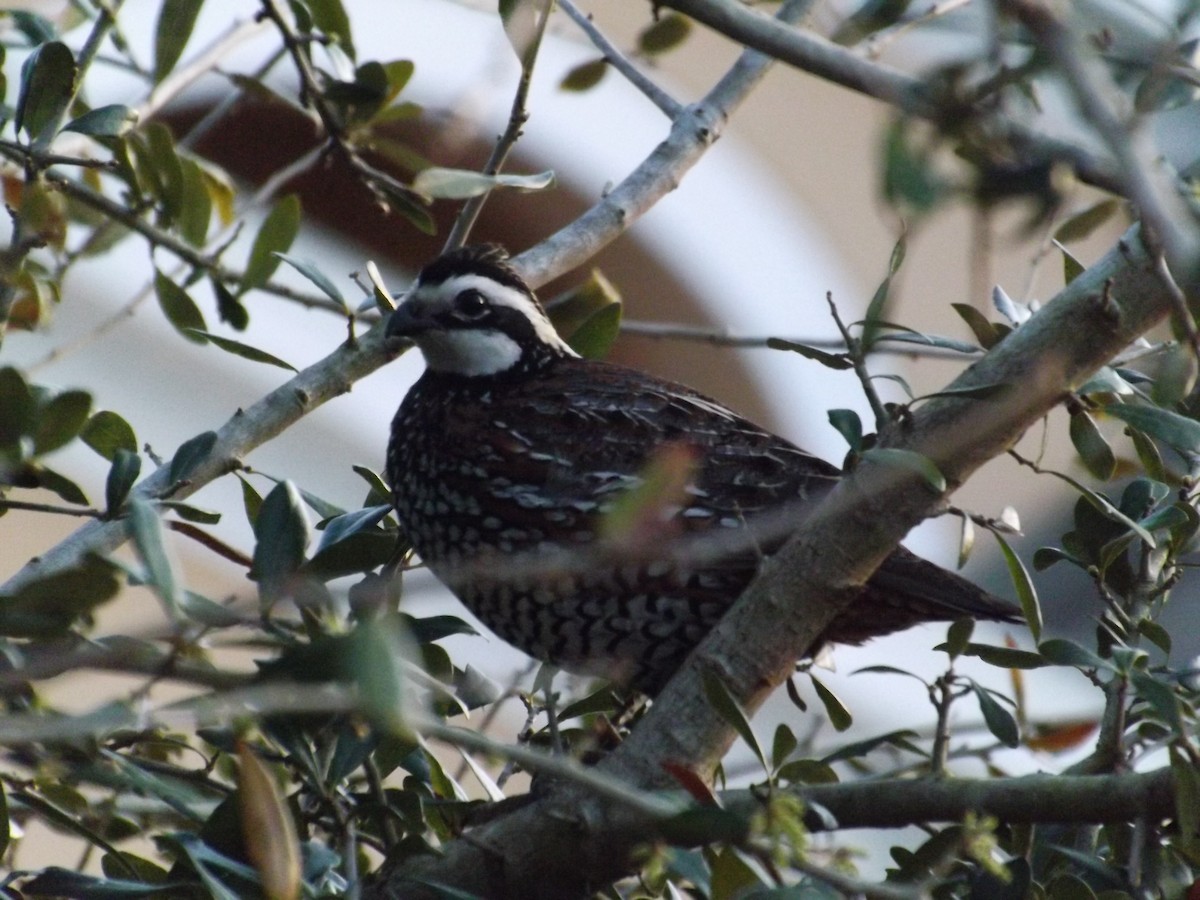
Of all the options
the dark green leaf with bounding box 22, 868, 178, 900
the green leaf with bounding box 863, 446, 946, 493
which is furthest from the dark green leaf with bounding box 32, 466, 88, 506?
the green leaf with bounding box 863, 446, 946, 493

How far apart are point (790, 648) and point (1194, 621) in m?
5.38

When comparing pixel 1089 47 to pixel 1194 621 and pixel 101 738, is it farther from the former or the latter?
pixel 1194 621

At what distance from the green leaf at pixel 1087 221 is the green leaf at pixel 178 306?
185 cm

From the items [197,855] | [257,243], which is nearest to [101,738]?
[197,855]

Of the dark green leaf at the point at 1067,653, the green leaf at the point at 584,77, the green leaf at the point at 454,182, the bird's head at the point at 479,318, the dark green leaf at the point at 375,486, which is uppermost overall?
the green leaf at the point at 584,77

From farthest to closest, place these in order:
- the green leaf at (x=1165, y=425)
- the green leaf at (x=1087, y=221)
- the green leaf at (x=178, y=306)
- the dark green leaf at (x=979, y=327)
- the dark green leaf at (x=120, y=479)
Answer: the green leaf at (x=1087, y=221) < the green leaf at (x=178, y=306) < the dark green leaf at (x=979, y=327) < the green leaf at (x=1165, y=425) < the dark green leaf at (x=120, y=479)

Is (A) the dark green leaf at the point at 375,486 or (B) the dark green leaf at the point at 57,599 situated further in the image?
(A) the dark green leaf at the point at 375,486

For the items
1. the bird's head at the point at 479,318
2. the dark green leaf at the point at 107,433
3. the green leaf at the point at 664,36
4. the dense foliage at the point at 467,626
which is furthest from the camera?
the green leaf at the point at 664,36

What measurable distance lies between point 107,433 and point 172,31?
85 cm

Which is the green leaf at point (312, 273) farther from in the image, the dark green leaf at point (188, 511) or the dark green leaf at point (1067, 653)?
the dark green leaf at point (1067, 653)

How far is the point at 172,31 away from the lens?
3035 mm

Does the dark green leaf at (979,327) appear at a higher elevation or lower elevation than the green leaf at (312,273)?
higher

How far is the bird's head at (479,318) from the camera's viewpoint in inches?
144

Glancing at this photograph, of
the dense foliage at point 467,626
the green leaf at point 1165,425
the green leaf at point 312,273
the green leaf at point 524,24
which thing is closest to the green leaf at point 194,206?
the dense foliage at point 467,626
